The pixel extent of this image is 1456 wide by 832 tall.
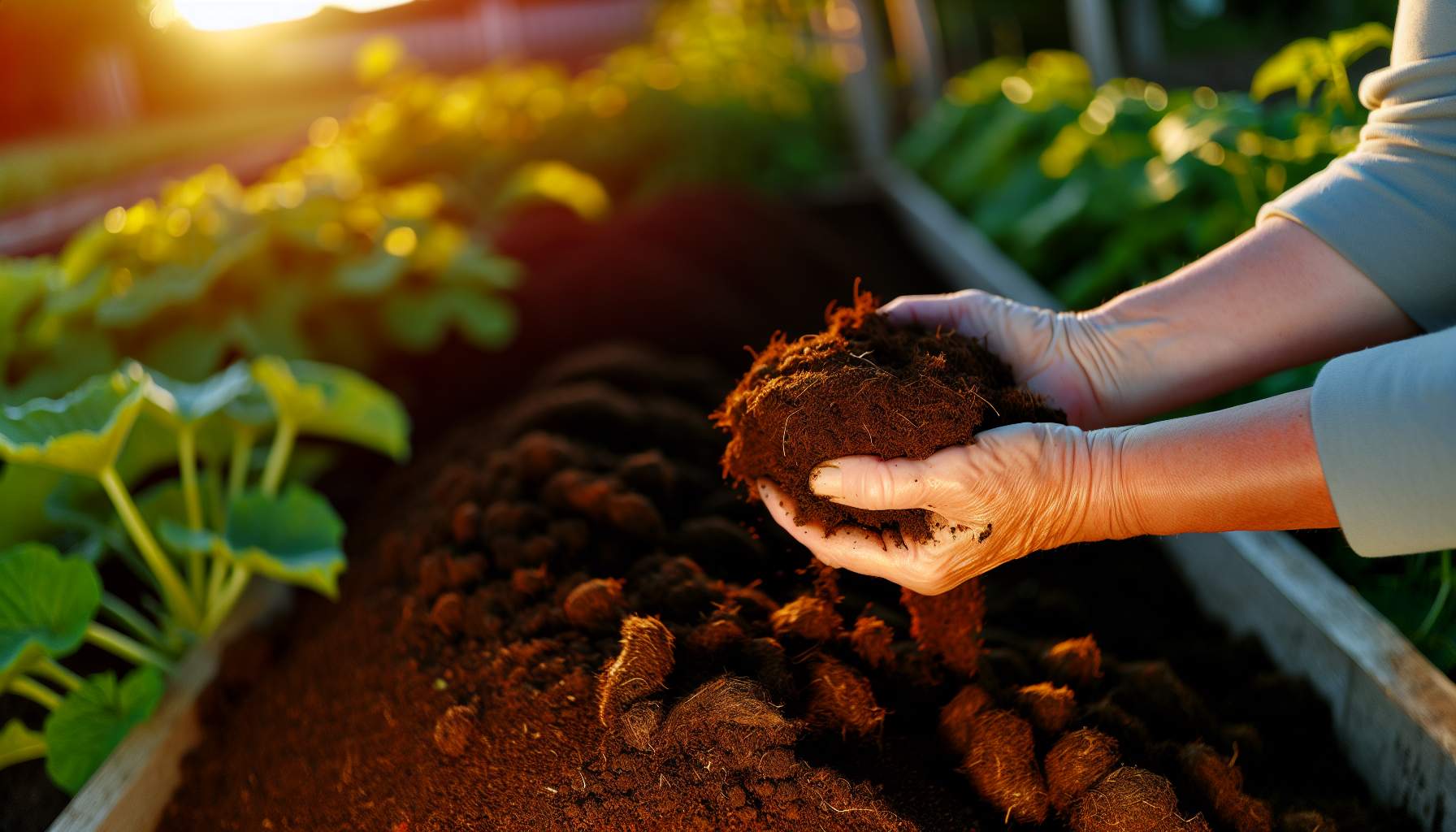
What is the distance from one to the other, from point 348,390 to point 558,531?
2.13 feet

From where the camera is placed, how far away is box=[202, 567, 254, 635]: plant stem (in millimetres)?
2143

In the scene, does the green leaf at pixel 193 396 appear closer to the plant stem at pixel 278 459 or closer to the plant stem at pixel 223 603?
the plant stem at pixel 278 459

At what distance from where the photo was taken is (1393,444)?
1244mm

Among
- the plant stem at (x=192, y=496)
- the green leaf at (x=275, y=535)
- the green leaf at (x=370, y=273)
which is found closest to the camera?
the green leaf at (x=275, y=535)

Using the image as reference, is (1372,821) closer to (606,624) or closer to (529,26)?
(606,624)

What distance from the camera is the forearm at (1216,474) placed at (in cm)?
132

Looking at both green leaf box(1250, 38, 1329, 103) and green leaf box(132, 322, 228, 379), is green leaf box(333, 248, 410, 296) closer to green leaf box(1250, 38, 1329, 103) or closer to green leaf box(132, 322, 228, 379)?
green leaf box(132, 322, 228, 379)

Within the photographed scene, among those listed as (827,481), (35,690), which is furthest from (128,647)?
(827,481)

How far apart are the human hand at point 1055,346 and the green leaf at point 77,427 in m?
1.38

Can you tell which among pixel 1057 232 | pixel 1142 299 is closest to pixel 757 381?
pixel 1142 299

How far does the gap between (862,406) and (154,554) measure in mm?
1530

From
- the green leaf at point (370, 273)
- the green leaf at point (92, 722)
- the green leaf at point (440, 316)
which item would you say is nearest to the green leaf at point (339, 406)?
the green leaf at point (92, 722)

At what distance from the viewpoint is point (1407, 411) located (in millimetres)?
1240

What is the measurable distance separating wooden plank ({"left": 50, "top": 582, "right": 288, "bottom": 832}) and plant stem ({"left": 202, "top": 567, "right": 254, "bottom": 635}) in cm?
2
